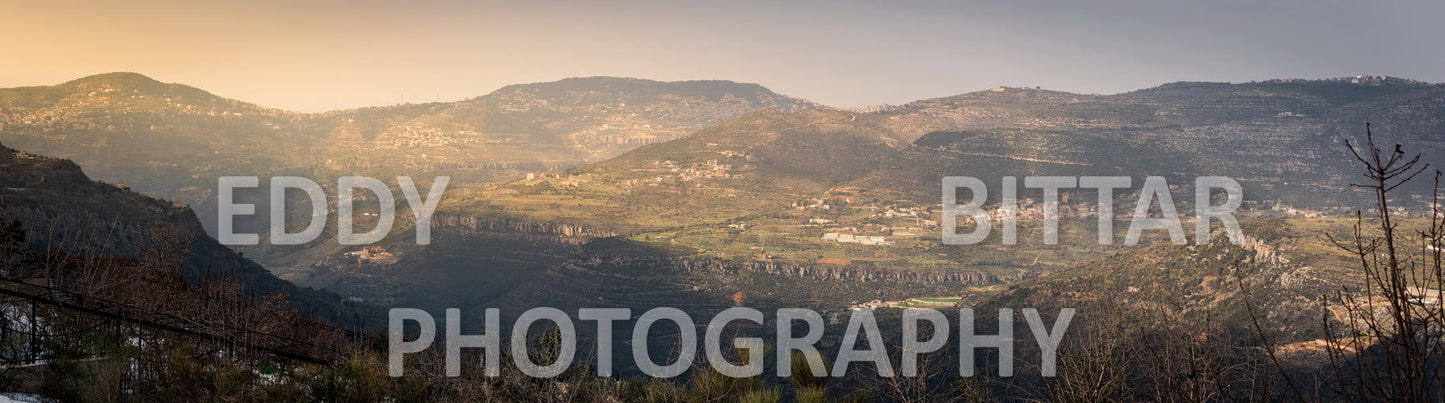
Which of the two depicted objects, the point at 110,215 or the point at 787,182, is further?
the point at 787,182

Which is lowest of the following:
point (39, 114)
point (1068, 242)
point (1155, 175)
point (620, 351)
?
point (620, 351)

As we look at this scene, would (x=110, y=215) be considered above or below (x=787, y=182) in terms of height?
below

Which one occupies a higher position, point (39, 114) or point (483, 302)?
point (39, 114)

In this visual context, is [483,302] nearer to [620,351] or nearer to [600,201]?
[620,351]

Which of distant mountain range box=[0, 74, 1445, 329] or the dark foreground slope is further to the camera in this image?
distant mountain range box=[0, 74, 1445, 329]

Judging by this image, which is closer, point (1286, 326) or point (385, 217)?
point (1286, 326)

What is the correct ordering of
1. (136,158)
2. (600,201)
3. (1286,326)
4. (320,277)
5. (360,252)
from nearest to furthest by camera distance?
(1286,326)
(320,277)
(360,252)
(600,201)
(136,158)

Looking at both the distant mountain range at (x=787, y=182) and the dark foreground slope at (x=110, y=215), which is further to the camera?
the distant mountain range at (x=787, y=182)

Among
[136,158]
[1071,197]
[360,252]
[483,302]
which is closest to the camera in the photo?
[483,302]

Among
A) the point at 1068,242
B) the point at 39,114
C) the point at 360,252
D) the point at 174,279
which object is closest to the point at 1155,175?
the point at 1068,242
